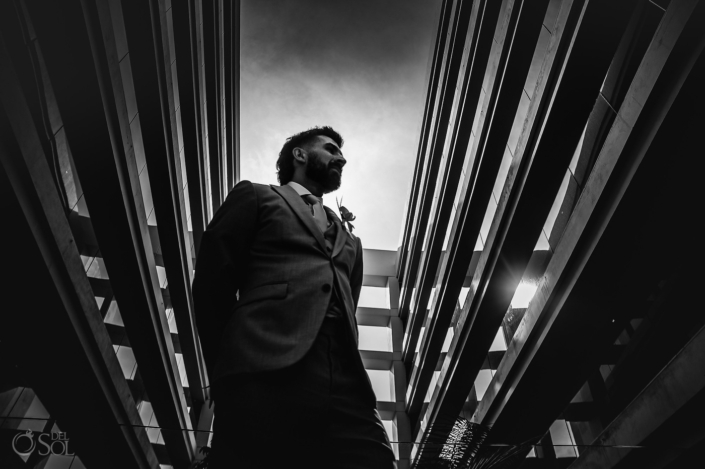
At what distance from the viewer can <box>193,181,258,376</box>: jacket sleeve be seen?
6.94 ft

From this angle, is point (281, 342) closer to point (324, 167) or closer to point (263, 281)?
point (263, 281)

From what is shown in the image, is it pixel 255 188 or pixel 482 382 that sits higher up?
pixel 255 188

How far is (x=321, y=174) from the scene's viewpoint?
10.6 feet

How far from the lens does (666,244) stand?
6.00m

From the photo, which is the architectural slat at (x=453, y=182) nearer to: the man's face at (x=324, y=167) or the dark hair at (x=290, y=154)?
the dark hair at (x=290, y=154)

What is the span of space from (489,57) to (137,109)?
8015 mm

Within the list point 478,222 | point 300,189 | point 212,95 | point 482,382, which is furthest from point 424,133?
point 300,189

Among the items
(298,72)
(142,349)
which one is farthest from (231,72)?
(142,349)

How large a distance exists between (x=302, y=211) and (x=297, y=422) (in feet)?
4.06

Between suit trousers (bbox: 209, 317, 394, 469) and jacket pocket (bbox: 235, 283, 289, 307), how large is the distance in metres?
0.32

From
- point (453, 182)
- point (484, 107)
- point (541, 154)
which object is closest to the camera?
point (541, 154)

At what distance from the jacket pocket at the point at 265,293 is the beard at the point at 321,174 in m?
1.34

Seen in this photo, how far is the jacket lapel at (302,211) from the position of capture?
2.38 m

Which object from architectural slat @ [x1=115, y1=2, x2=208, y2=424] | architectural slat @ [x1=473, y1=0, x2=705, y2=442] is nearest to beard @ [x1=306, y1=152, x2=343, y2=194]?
architectural slat @ [x1=473, y1=0, x2=705, y2=442]
